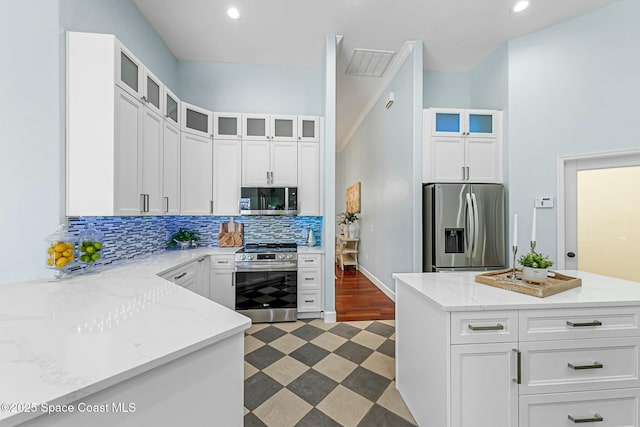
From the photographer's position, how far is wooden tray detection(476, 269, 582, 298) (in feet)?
4.55

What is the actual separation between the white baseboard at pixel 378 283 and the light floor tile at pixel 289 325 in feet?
4.70

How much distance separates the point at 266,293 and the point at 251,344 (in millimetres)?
638

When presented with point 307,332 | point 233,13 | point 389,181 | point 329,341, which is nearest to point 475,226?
point 389,181

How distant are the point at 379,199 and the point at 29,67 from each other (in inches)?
170

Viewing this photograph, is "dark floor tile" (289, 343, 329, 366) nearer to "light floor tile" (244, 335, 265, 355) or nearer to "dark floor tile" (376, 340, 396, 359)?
"light floor tile" (244, 335, 265, 355)

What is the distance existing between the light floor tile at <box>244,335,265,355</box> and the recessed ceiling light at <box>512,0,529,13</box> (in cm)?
441

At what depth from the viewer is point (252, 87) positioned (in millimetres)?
3789

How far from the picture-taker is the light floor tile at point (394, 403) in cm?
172

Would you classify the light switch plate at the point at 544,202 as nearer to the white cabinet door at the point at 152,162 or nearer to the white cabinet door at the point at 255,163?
the white cabinet door at the point at 255,163

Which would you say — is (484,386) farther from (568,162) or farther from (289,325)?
(568,162)

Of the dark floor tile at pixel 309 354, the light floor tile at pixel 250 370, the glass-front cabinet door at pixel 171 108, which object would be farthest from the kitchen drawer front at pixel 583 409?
the glass-front cabinet door at pixel 171 108

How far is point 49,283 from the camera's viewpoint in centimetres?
159

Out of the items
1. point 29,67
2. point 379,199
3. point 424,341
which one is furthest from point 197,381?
point 379,199

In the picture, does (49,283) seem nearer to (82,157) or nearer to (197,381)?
(82,157)
